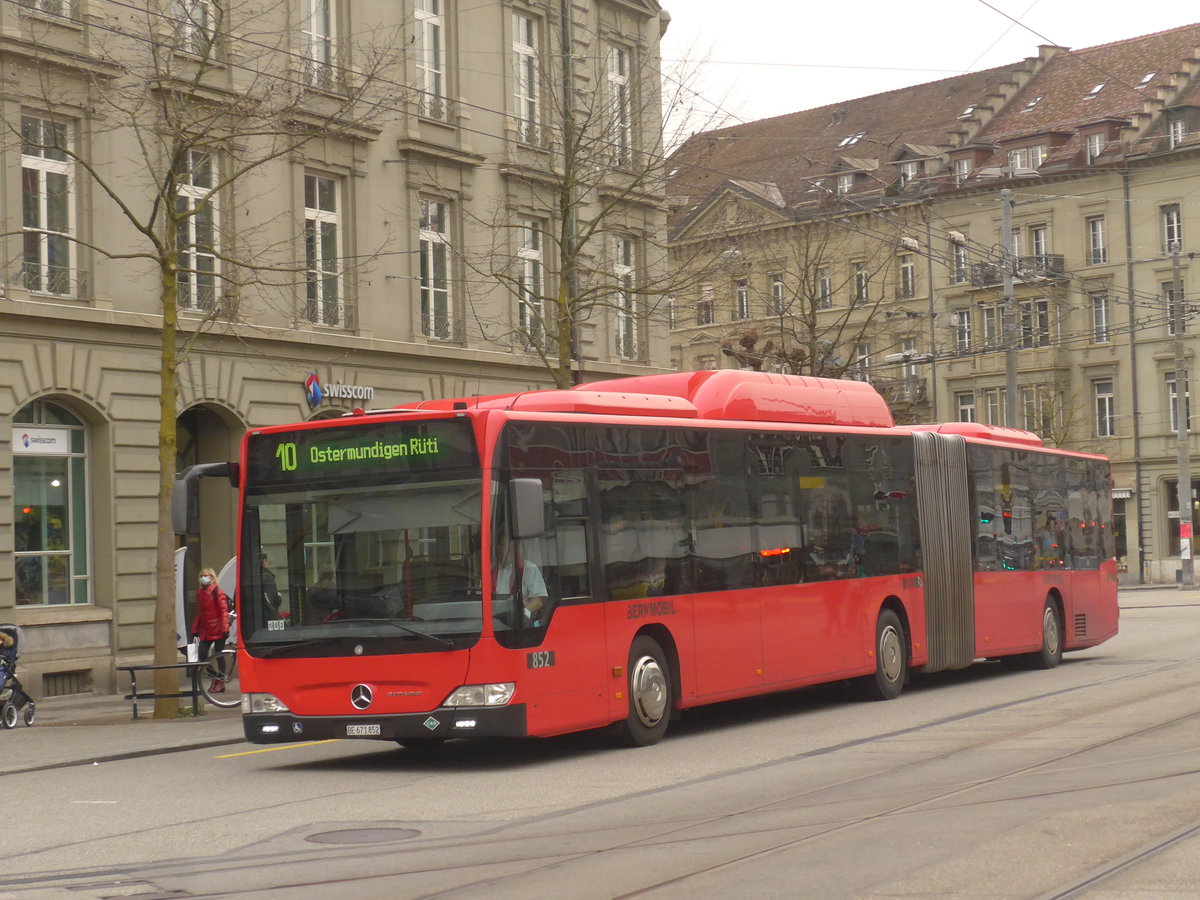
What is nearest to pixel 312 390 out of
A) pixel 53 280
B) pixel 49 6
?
pixel 53 280

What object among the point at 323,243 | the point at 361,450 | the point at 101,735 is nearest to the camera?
the point at 361,450

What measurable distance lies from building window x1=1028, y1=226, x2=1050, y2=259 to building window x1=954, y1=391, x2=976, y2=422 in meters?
6.45

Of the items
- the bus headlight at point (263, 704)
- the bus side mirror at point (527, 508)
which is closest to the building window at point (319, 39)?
the bus headlight at point (263, 704)

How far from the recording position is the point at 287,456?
46.7 feet

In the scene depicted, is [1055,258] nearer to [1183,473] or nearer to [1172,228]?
[1172,228]

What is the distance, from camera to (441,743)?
639 inches

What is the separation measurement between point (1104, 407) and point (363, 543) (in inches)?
2266

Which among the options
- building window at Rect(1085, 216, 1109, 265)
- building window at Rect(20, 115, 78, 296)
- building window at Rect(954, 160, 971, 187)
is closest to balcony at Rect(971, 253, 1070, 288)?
building window at Rect(1085, 216, 1109, 265)

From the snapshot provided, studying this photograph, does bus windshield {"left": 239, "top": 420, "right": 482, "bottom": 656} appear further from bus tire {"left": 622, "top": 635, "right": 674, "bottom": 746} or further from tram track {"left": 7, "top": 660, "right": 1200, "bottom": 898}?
tram track {"left": 7, "top": 660, "right": 1200, "bottom": 898}

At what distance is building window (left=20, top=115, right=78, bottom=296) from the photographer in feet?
76.5

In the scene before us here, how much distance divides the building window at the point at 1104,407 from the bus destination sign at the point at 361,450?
56.8 metres

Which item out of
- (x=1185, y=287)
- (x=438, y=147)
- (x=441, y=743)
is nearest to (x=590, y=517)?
(x=441, y=743)

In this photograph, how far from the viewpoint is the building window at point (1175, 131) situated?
65.2 meters

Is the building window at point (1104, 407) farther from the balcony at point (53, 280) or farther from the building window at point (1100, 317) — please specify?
the balcony at point (53, 280)
